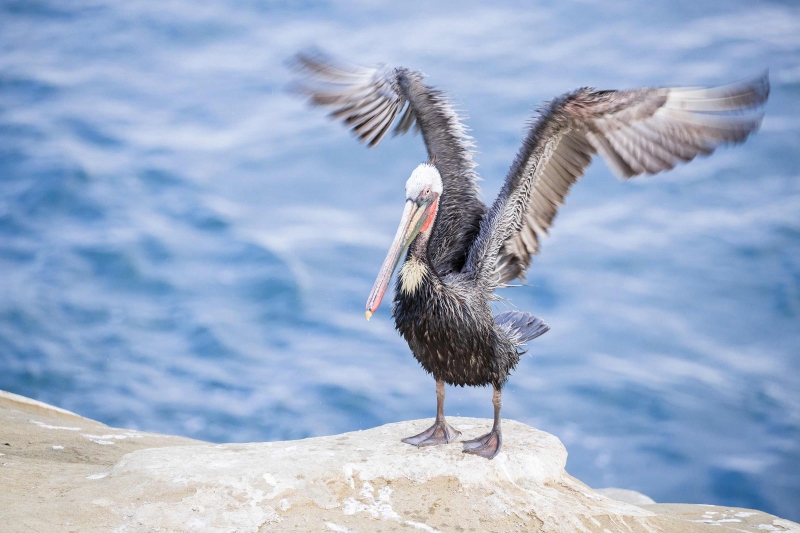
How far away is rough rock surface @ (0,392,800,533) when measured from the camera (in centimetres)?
365

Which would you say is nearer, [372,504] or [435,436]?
[372,504]

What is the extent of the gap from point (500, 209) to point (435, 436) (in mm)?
1154

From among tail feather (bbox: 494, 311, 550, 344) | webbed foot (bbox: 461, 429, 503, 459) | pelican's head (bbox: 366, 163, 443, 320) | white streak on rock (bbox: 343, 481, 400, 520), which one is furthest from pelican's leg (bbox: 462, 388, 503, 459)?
pelican's head (bbox: 366, 163, 443, 320)

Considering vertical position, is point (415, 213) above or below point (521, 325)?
above

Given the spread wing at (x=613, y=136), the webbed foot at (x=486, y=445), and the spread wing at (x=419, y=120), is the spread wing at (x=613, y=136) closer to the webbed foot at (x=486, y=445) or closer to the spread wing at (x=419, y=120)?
the spread wing at (x=419, y=120)

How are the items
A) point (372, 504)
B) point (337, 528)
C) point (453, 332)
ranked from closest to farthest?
1. point (337, 528)
2. point (372, 504)
3. point (453, 332)

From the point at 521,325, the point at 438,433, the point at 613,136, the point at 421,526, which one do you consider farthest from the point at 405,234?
the point at 421,526

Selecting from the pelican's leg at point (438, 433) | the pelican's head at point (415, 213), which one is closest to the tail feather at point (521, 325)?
the pelican's leg at point (438, 433)

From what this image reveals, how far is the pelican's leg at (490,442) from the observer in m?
4.27

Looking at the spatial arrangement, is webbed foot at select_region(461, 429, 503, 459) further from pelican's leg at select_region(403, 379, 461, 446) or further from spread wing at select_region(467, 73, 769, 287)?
spread wing at select_region(467, 73, 769, 287)

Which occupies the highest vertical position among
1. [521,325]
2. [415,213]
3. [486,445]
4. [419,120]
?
[419,120]

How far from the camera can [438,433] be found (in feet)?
14.6

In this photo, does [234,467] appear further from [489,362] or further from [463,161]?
[463,161]

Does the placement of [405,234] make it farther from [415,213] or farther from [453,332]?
[453,332]
